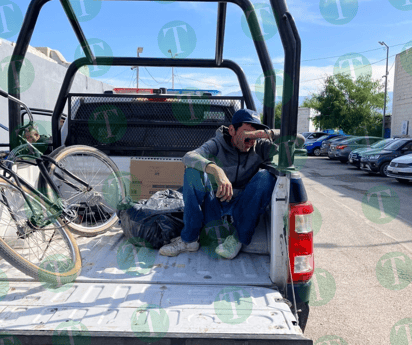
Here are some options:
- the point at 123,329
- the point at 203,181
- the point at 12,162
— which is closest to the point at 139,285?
the point at 123,329

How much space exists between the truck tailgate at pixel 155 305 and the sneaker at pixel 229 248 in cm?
5

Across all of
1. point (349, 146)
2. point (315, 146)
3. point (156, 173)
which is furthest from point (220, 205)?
point (315, 146)

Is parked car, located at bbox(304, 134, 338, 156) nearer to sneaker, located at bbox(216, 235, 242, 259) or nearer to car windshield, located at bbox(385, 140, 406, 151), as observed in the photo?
car windshield, located at bbox(385, 140, 406, 151)

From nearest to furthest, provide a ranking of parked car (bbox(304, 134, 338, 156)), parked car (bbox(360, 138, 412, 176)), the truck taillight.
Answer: the truck taillight
parked car (bbox(360, 138, 412, 176))
parked car (bbox(304, 134, 338, 156))

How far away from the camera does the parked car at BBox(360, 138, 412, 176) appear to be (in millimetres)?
15617

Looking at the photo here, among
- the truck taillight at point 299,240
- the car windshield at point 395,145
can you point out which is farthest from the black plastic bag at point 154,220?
the car windshield at point 395,145

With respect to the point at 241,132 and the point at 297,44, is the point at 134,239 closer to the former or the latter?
the point at 241,132

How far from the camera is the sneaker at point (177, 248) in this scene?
308 cm

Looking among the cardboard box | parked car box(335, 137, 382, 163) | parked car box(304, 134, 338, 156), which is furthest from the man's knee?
parked car box(304, 134, 338, 156)

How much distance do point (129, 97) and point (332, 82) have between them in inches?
1359

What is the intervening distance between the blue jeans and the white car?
11.6 meters

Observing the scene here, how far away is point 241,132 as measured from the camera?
10.7 ft

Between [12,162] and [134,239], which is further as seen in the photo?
[134,239]

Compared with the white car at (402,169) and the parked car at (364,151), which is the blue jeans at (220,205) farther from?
the parked car at (364,151)
